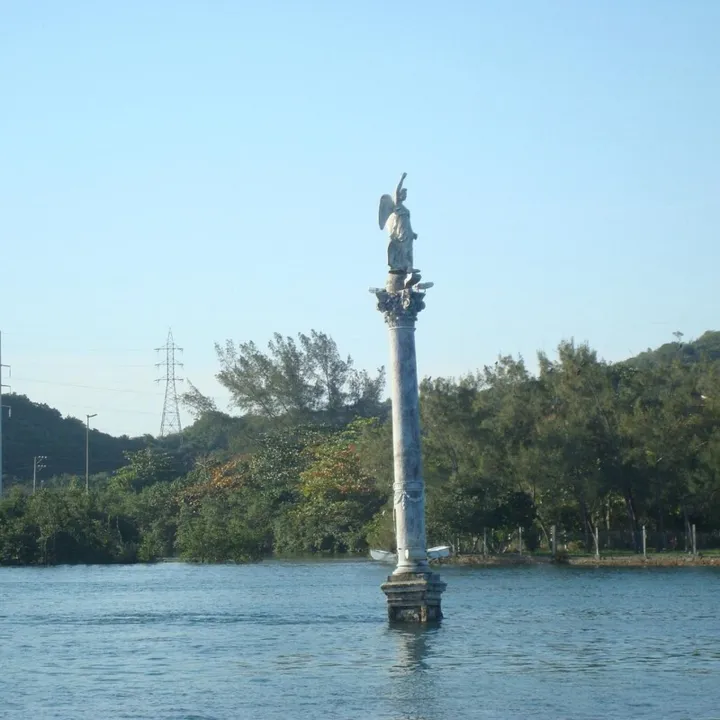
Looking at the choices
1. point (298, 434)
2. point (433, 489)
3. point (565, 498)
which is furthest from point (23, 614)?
point (298, 434)

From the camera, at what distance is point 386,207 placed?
3738cm

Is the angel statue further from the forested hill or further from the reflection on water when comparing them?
the forested hill

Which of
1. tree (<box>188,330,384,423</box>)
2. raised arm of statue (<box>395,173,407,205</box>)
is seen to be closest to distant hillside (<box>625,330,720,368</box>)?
tree (<box>188,330,384,423</box>)

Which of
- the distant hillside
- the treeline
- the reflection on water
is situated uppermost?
the distant hillside

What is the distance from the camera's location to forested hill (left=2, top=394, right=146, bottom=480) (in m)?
136

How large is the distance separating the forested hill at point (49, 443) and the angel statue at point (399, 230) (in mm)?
102015

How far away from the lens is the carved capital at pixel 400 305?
36.2 metres

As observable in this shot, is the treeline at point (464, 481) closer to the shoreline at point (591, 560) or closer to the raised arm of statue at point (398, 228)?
the shoreline at point (591, 560)

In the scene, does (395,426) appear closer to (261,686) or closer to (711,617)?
(261,686)

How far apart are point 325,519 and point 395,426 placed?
203ft

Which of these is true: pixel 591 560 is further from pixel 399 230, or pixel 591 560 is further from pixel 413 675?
pixel 413 675

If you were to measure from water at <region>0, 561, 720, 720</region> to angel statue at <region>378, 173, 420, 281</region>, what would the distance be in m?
9.53

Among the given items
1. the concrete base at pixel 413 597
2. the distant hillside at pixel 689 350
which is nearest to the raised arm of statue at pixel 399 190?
the concrete base at pixel 413 597

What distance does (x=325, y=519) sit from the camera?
9762cm
